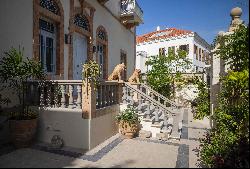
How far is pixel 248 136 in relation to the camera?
4.83 metres

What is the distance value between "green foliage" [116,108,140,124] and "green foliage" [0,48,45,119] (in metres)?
3.02

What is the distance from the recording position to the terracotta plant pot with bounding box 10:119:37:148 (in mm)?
6133

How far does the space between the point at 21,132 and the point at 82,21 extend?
6.44 meters

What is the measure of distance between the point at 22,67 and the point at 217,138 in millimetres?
5501

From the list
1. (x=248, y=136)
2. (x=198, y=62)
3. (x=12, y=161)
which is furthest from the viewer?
(x=198, y=62)

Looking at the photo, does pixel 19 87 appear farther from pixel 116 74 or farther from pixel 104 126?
pixel 116 74

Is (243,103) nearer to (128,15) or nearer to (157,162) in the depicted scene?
(157,162)

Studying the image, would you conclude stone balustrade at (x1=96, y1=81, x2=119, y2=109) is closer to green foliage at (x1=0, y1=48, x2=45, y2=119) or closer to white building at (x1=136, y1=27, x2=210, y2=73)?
green foliage at (x1=0, y1=48, x2=45, y2=119)

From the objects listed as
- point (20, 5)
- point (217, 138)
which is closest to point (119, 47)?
point (20, 5)

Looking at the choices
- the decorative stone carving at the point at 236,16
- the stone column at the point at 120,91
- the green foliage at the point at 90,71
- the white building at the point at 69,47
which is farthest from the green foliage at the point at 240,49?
the stone column at the point at 120,91

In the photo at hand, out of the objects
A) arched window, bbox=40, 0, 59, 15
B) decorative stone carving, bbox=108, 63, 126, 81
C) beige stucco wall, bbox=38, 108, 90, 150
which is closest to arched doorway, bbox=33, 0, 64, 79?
arched window, bbox=40, 0, 59, 15

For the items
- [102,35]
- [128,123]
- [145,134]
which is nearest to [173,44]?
[102,35]

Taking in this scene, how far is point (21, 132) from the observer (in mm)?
6184

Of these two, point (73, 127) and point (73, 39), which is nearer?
point (73, 127)
